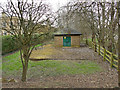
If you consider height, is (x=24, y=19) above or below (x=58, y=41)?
above

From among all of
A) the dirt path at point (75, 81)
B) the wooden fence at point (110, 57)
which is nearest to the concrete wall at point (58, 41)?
the wooden fence at point (110, 57)

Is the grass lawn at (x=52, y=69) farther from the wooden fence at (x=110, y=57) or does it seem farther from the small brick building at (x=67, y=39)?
the small brick building at (x=67, y=39)

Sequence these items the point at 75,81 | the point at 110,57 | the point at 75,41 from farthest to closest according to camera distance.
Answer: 1. the point at 75,41
2. the point at 110,57
3. the point at 75,81

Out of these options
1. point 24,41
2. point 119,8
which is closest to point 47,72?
point 24,41

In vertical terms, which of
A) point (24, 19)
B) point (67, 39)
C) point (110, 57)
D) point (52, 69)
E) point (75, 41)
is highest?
point (24, 19)

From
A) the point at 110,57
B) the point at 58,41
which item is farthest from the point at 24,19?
the point at 58,41

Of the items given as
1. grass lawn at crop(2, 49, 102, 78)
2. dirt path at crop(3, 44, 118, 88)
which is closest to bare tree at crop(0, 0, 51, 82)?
dirt path at crop(3, 44, 118, 88)

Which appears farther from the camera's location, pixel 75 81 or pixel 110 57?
pixel 110 57

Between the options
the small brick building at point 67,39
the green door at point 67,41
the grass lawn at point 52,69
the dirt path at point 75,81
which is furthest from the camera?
the green door at point 67,41

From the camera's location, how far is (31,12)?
15.6ft

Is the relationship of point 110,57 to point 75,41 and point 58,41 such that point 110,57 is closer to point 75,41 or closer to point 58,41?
point 75,41

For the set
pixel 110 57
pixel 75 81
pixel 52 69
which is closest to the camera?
pixel 75 81

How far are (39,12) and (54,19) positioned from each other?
84 cm

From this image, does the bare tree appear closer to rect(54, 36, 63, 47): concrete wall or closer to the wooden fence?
the wooden fence
